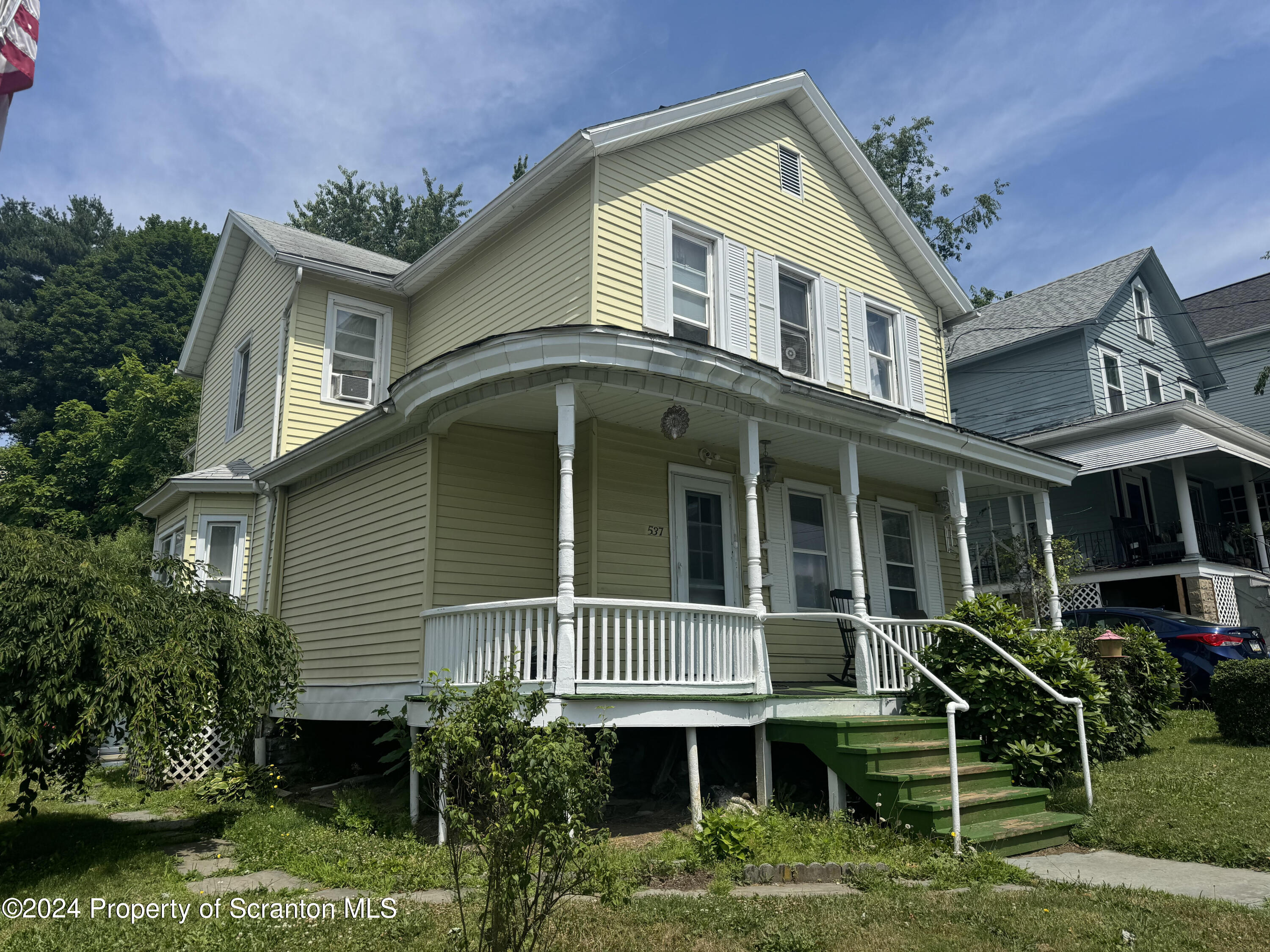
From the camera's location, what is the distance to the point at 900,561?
1348cm

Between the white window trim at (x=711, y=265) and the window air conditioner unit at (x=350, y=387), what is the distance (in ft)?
18.1

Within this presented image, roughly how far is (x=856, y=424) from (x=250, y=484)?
8.94 meters

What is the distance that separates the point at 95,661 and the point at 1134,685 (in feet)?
35.2

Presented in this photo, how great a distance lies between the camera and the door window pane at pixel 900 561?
1328 centimetres

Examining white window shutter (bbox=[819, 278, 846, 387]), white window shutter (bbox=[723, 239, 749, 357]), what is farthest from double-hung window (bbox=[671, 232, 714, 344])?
white window shutter (bbox=[819, 278, 846, 387])

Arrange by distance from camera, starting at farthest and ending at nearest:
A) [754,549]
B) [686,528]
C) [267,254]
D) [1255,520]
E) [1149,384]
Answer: [1149,384] → [1255,520] → [267,254] → [686,528] → [754,549]

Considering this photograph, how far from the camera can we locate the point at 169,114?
9.64 m

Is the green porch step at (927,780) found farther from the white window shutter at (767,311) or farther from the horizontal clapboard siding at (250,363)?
the horizontal clapboard siding at (250,363)

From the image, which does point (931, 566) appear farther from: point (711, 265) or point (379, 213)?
point (379, 213)

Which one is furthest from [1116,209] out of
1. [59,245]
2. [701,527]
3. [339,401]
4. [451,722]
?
[59,245]

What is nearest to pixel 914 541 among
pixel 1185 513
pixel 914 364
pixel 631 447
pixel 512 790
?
pixel 914 364

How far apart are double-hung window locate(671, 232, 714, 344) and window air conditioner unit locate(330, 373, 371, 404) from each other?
550cm

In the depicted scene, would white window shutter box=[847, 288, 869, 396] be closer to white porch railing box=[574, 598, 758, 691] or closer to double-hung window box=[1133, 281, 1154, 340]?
white porch railing box=[574, 598, 758, 691]

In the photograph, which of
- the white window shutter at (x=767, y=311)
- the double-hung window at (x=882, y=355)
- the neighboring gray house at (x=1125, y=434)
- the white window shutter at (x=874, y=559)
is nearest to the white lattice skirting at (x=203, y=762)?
the white window shutter at (x=767, y=311)
